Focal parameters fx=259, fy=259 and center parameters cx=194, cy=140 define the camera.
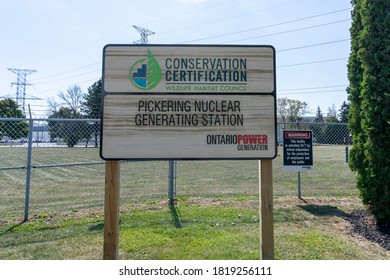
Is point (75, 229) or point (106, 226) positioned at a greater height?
point (106, 226)

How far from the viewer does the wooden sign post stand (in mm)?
2729

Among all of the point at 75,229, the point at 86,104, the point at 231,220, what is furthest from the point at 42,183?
the point at 86,104

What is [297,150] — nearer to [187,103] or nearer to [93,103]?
[187,103]

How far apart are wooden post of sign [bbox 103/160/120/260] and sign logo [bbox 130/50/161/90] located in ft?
2.87

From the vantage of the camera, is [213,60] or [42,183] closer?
[213,60]

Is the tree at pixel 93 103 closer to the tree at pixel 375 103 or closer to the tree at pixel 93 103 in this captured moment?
the tree at pixel 93 103

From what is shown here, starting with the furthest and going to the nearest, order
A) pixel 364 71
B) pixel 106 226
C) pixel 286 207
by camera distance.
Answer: pixel 286 207, pixel 364 71, pixel 106 226

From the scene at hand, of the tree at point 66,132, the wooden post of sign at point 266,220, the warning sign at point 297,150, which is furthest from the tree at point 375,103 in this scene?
the tree at point 66,132

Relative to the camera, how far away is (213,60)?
282 cm

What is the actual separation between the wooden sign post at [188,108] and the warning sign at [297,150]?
391cm

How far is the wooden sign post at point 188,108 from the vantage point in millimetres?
2729

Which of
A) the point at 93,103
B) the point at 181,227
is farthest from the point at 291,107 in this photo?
the point at 181,227

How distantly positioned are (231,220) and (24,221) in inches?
158
